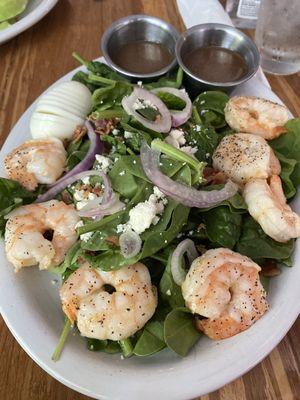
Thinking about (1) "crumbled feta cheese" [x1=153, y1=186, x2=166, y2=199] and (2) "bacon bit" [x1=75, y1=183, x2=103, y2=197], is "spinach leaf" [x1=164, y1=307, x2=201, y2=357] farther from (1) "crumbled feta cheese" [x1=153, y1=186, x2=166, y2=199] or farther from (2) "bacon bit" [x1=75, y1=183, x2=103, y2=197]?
(2) "bacon bit" [x1=75, y1=183, x2=103, y2=197]

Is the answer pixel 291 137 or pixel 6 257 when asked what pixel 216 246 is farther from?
pixel 6 257

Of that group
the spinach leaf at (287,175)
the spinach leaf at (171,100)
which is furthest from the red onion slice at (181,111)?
the spinach leaf at (287,175)

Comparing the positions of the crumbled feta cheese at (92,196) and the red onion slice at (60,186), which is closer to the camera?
the crumbled feta cheese at (92,196)

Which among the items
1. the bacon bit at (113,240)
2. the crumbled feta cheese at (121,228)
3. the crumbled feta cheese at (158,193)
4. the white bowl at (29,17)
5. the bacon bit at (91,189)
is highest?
the white bowl at (29,17)

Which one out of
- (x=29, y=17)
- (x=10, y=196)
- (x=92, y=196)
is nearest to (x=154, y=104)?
(x=92, y=196)

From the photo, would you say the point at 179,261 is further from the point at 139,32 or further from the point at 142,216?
the point at 139,32

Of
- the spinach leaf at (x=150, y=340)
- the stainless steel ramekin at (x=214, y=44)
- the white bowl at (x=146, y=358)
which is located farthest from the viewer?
the stainless steel ramekin at (x=214, y=44)

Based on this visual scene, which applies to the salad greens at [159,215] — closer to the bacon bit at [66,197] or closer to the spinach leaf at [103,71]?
the bacon bit at [66,197]
